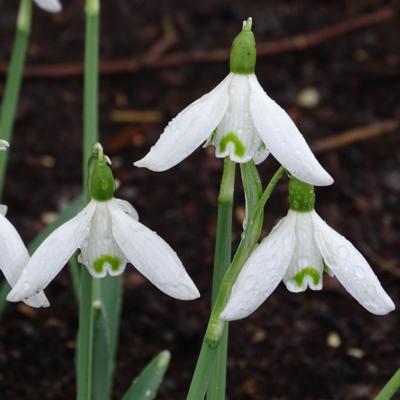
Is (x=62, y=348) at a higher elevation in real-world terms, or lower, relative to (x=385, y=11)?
lower

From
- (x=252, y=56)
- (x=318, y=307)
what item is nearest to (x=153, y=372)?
(x=252, y=56)

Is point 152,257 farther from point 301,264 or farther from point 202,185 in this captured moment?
point 202,185

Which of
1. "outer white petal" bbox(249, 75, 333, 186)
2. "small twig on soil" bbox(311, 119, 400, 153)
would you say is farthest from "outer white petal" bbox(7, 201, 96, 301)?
"small twig on soil" bbox(311, 119, 400, 153)

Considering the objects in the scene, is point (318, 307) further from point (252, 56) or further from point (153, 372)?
point (252, 56)

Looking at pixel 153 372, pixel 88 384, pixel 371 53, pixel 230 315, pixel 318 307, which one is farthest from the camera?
pixel 371 53

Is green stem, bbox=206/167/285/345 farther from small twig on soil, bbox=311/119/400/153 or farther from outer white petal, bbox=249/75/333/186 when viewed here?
small twig on soil, bbox=311/119/400/153

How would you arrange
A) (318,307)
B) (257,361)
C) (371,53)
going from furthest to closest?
(371,53)
(318,307)
(257,361)

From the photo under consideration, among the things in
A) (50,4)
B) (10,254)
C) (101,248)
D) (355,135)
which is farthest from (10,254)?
(355,135)
